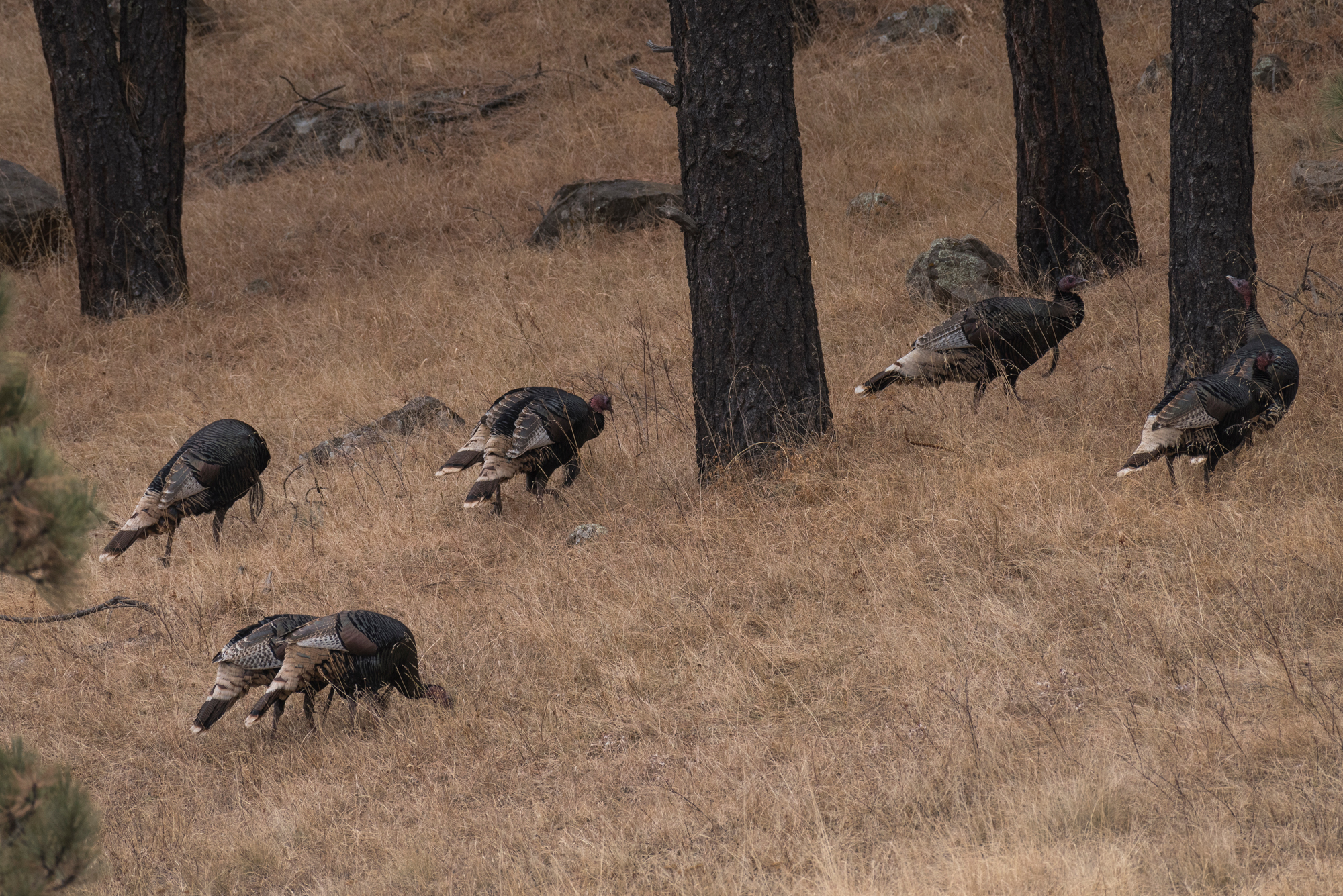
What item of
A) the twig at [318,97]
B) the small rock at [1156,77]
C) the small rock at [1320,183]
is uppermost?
the small rock at [1156,77]

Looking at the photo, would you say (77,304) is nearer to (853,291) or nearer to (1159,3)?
(853,291)

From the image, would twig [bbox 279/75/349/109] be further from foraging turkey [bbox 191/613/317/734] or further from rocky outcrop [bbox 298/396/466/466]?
foraging turkey [bbox 191/613/317/734]

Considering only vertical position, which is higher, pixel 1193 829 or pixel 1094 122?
pixel 1094 122

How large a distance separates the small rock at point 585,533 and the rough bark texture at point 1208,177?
3170 millimetres

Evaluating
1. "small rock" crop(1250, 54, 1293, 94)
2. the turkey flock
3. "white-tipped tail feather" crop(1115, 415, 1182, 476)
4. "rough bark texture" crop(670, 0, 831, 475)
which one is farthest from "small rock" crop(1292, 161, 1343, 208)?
"rough bark texture" crop(670, 0, 831, 475)

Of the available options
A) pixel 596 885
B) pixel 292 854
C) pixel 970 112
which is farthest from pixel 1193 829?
pixel 970 112

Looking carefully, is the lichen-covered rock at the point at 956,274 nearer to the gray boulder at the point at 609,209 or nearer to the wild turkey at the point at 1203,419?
the gray boulder at the point at 609,209

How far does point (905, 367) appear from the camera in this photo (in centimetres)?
690

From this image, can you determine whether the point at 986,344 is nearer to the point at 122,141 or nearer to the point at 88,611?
the point at 88,611

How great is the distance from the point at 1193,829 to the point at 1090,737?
1.80 ft

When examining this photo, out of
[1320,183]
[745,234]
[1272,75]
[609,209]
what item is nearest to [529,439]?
[745,234]

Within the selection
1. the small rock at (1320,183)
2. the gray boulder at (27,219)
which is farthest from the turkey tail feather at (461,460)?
the gray boulder at (27,219)

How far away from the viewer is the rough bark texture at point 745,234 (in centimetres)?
614

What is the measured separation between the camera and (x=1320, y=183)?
9.08 meters
